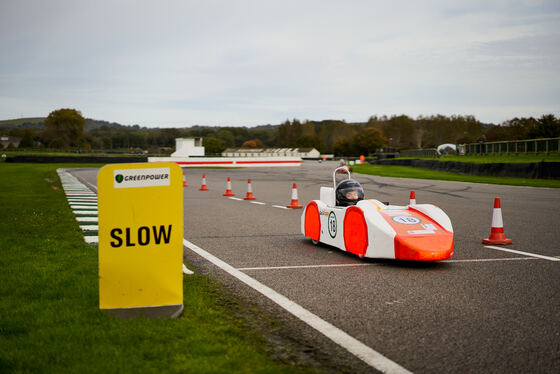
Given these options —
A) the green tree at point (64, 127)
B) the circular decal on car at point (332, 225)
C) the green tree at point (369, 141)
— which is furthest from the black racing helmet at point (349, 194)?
the green tree at point (369, 141)

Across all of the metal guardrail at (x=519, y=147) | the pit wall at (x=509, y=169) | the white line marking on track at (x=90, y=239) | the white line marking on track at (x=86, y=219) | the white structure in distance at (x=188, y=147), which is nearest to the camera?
the white line marking on track at (x=90, y=239)

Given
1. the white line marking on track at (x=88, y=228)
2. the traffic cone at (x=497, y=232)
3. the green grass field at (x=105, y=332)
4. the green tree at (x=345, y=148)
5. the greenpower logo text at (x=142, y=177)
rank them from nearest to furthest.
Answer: the green grass field at (x=105, y=332), the greenpower logo text at (x=142, y=177), the traffic cone at (x=497, y=232), the white line marking on track at (x=88, y=228), the green tree at (x=345, y=148)

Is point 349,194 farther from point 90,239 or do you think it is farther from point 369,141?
point 369,141

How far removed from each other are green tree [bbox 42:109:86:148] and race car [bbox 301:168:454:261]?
560ft

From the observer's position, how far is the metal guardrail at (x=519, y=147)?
36594 mm

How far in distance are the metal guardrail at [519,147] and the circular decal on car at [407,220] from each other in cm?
3194

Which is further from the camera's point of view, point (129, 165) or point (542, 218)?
point (542, 218)

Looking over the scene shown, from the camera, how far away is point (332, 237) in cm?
837

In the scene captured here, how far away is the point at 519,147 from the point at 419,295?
3995cm

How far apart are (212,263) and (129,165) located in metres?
3.19

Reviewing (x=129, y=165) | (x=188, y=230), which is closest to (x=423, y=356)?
(x=129, y=165)

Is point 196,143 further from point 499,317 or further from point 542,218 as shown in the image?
point 499,317

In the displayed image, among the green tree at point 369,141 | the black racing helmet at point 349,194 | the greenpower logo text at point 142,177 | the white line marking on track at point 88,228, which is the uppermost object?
the green tree at point 369,141

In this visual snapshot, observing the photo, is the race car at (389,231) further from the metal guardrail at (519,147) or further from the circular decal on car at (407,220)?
the metal guardrail at (519,147)
